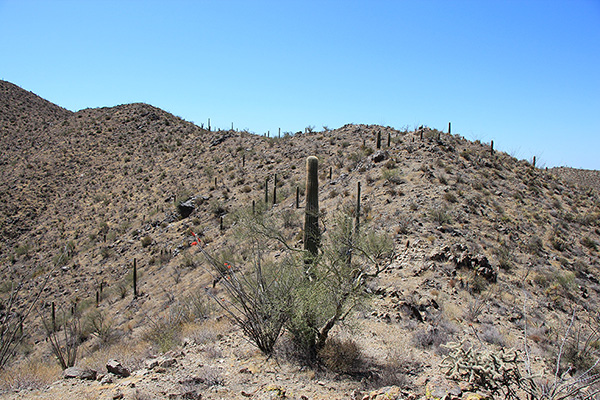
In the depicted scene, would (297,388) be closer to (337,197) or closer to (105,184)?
(337,197)

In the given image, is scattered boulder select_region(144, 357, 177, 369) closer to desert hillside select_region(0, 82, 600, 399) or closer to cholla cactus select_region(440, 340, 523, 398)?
desert hillside select_region(0, 82, 600, 399)

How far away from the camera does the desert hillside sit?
25.9 ft

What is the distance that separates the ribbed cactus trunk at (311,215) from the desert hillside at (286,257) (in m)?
0.65

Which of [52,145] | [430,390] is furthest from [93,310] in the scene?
[52,145]

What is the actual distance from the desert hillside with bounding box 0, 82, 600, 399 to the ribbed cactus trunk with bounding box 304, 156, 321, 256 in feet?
2.12

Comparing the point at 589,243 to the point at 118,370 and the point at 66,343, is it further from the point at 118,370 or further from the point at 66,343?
the point at 66,343

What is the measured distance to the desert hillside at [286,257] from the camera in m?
7.89

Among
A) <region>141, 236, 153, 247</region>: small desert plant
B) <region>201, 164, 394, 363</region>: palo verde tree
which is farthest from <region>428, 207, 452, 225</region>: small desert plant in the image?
<region>141, 236, 153, 247</region>: small desert plant

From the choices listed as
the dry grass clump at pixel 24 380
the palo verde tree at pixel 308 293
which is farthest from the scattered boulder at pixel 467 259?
the dry grass clump at pixel 24 380

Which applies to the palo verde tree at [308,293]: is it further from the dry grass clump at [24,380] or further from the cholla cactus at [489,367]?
the dry grass clump at [24,380]

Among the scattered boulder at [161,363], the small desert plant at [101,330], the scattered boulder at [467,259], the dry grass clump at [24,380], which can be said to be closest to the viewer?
the dry grass clump at [24,380]

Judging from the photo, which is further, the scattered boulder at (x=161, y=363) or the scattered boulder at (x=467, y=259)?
the scattered boulder at (x=467, y=259)

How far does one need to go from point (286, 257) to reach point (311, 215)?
1788 mm

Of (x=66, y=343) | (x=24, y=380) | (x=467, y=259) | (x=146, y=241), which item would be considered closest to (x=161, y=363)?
(x=24, y=380)
